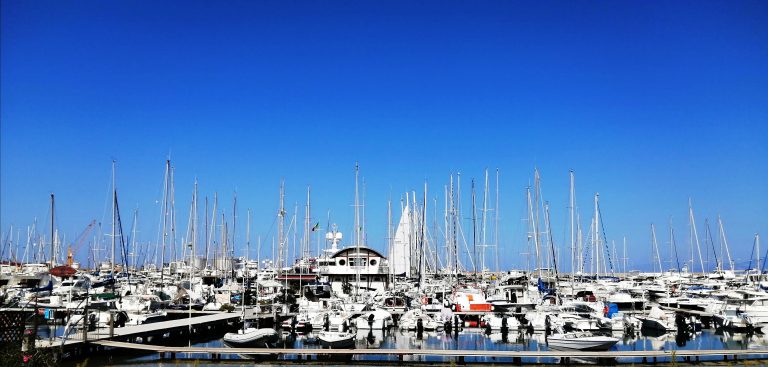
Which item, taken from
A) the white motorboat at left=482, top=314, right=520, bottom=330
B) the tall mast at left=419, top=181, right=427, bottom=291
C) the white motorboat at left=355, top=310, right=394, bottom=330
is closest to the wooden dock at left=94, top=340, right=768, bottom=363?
the white motorboat at left=482, top=314, right=520, bottom=330

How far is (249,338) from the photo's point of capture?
117 ft

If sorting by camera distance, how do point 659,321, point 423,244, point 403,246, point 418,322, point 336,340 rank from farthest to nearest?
point 403,246 < point 423,244 < point 659,321 < point 418,322 < point 336,340

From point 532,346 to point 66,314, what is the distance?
34478mm

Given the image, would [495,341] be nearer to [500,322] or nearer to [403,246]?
[500,322]

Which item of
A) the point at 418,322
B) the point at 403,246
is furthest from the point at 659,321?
the point at 403,246

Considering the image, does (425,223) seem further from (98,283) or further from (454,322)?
(98,283)

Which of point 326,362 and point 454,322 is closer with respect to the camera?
point 326,362

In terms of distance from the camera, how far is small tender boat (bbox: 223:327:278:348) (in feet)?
117

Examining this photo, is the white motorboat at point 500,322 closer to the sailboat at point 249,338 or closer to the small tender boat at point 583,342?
the small tender boat at point 583,342

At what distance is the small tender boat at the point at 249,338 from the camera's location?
35.6 m

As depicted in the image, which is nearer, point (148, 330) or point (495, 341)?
point (148, 330)

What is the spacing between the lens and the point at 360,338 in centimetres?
4141

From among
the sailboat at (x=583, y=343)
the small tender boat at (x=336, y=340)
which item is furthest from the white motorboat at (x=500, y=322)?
the small tender boat at (x=336, y=340)

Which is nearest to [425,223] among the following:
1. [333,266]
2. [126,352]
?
[333,266]
